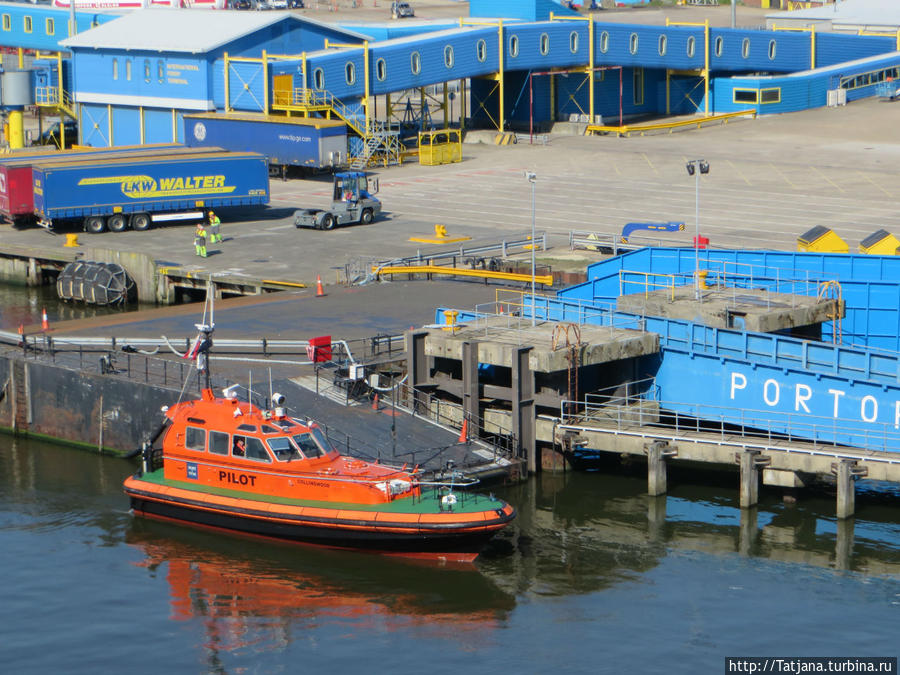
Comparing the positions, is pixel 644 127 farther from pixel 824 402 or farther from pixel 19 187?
pixel 824 402

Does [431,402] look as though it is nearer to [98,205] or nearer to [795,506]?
[795,506]

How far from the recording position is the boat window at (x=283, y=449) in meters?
34.9

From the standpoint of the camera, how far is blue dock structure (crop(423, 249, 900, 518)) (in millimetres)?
38312

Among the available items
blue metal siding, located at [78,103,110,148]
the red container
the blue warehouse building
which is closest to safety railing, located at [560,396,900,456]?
the red container

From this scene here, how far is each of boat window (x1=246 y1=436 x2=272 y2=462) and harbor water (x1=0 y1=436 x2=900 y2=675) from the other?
7.39 feet

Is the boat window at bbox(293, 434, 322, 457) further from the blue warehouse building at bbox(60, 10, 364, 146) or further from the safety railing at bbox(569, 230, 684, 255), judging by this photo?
the blue warehouse building at bbox(60, 10, 364, 146)

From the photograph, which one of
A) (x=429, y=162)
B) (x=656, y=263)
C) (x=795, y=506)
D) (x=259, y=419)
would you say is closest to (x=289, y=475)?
(x=259, y=419)

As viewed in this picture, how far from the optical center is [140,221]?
236 feet

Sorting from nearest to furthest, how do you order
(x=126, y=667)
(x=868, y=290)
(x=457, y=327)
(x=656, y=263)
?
(x=126, y=667) < (x=457, y=327) < (x=868, y=290) < (x=656, y=263)

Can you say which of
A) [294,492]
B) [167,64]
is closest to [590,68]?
[167,64]

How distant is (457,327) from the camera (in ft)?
142

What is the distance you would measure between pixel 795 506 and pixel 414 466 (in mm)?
10378

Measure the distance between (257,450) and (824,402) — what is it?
1552cm

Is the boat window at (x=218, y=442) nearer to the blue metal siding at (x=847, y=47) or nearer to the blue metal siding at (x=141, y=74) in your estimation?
the blue metal siding at (x=141, y=74)
